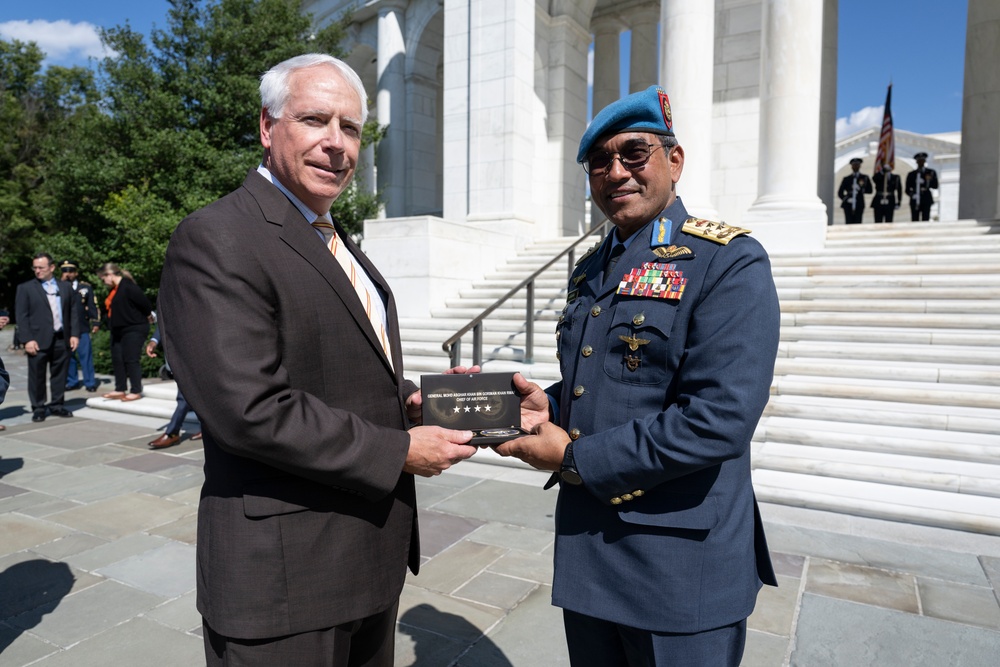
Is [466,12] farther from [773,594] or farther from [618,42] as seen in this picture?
[773,594]

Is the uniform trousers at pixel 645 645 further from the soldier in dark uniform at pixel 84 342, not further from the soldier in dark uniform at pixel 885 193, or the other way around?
the soldier in dark uniform at pixel 885 193

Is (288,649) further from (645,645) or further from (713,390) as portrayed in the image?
(713,390)

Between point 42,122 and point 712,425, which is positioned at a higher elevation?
point 42,122

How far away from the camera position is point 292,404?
1.50 meters

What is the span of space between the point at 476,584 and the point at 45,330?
25.8ft

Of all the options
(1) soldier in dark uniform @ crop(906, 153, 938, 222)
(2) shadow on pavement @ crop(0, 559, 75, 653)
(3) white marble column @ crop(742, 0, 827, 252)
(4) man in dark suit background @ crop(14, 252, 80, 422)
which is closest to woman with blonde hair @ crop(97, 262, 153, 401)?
(4) man in dark suit background @ crop(14, 252, 80, 422)

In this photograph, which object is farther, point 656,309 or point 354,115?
point 354,115

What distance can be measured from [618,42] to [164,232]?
1388 cm

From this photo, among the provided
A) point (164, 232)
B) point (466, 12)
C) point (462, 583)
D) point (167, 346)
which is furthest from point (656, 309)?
point (466, 12)

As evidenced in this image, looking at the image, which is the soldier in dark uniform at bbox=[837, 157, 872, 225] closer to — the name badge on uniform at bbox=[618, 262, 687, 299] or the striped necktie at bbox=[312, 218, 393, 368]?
the name badge on uniform at bbox=[618, 262, 687, 299]

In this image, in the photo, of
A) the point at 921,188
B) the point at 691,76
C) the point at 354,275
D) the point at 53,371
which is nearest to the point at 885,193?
the point at 921,188

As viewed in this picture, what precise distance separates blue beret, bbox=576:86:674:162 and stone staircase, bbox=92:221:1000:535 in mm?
4178

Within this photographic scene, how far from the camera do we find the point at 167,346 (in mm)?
1576

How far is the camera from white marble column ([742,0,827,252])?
10219 mm
